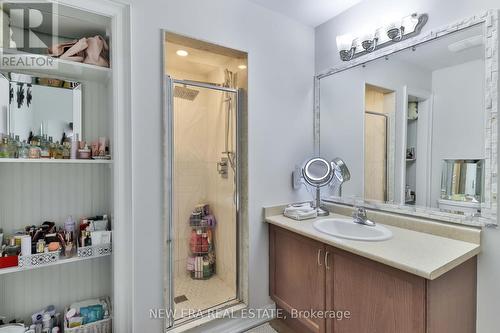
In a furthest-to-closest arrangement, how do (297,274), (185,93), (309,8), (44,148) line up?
(309,8) → (185,93) → (297,274) → (44,148)

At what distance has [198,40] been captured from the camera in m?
1.69

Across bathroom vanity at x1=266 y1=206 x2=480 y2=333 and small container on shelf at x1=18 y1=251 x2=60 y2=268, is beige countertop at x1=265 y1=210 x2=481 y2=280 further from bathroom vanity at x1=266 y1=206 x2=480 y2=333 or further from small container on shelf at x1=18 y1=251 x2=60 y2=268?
small container on shelf at x1=18 y1=251 x2=60 y2=268

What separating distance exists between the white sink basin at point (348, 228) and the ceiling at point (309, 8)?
1.67m

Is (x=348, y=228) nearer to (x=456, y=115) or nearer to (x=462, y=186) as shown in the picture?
(x=462, y=186)

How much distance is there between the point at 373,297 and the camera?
130 cm

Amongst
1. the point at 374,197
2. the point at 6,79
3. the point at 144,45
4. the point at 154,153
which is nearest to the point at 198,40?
the point at 144,45

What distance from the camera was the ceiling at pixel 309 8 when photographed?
1.92 metres

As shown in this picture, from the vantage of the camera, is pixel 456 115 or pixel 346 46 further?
pixel 346 46

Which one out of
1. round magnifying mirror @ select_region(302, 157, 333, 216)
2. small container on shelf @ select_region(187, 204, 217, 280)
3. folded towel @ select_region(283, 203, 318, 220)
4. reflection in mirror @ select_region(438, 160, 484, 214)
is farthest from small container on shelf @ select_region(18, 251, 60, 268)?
reflection in mirror @ select_region(438, 160, 484, 214)

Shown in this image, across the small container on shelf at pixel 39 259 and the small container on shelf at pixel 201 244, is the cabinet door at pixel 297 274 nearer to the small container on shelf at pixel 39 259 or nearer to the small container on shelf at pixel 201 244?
the small container on shelf at pixel 201 244

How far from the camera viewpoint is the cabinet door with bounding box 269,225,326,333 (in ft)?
5.25

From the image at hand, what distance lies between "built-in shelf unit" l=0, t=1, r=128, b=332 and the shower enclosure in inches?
16.5

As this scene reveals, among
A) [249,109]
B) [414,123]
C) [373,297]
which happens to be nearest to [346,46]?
[414,123]

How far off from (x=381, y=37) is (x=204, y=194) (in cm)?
178
